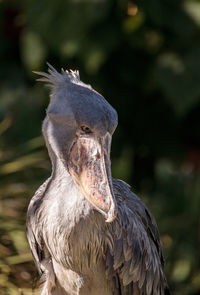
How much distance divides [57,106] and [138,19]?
3313mm

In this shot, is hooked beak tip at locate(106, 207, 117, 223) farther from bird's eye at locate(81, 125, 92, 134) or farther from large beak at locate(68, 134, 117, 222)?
bird's eye at locate(81, 125, 92, 134)

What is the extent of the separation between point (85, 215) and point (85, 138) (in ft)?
1.07

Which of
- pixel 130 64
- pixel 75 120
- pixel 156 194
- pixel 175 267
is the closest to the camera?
pixel 75 120

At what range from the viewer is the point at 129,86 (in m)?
6.30

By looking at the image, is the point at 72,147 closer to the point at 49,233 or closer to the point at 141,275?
the point at 49,233

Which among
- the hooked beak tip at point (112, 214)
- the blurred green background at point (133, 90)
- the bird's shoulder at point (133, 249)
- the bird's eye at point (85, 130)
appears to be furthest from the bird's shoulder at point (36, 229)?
the blurred green background at point (133, 90)

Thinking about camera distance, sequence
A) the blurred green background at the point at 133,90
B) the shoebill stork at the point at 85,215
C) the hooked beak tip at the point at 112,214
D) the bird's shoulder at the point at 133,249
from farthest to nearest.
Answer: the blurred green background at the point at 133,90 < the bird's shoulder at the point at 133,249 < the shoebill stork at the point at 85,215 < the hooked beak tip at the point at 112,214

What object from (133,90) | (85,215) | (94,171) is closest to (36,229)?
(85,215)

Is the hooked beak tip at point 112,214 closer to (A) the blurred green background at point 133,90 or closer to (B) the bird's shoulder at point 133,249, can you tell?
(B) the bird's shoulder at point 133,249

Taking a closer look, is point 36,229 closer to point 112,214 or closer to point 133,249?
point 133,249

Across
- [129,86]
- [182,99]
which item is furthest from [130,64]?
[182,99]

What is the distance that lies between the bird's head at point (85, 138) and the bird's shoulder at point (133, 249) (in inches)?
15.3

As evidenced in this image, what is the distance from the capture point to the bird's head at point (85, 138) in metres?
2.60

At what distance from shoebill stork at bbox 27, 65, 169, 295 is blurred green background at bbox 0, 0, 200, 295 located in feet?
5.23
